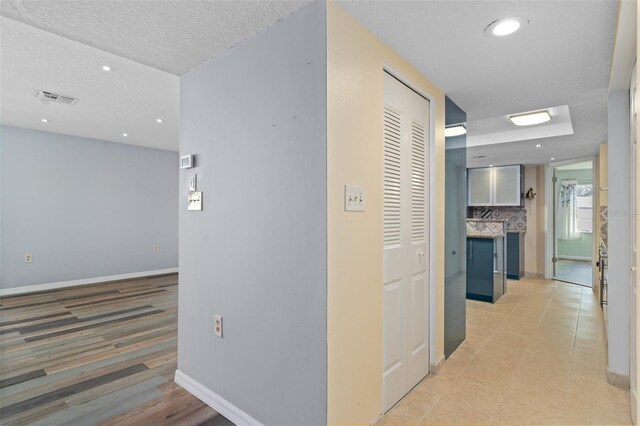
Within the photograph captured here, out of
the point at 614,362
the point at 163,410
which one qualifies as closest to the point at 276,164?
the point at 163,410

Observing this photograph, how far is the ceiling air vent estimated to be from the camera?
3.42m

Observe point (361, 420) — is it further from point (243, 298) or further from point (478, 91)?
point (478, 91)

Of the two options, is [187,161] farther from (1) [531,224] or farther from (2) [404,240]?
(1) [531,224]

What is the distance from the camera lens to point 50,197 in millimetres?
5242

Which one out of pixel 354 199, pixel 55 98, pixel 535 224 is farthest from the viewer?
pixel 535 224

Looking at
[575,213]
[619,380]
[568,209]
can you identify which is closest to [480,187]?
[568,209]

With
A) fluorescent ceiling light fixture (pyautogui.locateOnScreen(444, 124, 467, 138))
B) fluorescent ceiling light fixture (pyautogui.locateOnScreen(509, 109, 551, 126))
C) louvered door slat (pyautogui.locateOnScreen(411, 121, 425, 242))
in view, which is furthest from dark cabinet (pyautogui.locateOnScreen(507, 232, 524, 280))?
louvered door slat (pyautogui.locateOnScreen(411, 121, 425, 242))

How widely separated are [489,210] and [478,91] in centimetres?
539

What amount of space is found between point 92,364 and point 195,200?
1745 mm

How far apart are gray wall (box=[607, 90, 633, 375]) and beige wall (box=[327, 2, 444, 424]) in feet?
6.06

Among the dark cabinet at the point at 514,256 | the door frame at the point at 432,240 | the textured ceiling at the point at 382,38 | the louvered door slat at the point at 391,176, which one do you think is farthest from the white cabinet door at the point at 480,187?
the louvered door slat at the point at 391,176

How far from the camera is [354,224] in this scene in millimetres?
1736

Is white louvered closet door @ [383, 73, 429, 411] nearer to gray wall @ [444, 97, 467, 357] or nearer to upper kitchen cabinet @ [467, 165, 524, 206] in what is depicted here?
gray wall @ [444, 97, 467, 357]

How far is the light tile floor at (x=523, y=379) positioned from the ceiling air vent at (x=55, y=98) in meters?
4.28
